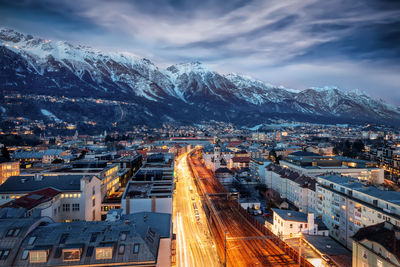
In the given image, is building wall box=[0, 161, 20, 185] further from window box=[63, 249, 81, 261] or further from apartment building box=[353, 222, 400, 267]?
apartment building box=[353, 222, 400, 267]

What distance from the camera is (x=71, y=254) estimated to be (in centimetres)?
1438

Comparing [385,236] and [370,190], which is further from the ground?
[370,190]

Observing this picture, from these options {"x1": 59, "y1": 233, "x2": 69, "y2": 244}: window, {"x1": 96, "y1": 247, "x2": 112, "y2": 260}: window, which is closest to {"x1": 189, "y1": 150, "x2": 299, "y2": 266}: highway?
{"x1": 96, "y1": 247, "x2": 112, "y2": 260}: window

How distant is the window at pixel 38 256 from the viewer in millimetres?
14188

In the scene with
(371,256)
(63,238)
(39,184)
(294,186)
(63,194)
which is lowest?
(371,256)

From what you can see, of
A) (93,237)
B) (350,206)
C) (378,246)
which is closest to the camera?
(93,237)

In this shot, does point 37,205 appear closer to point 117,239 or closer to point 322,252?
point 117,239

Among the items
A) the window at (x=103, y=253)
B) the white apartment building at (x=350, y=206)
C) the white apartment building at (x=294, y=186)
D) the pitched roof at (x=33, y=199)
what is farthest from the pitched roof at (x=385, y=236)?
the pitched roof at (x=33, y=199)

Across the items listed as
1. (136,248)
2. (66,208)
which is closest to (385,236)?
(136,248)

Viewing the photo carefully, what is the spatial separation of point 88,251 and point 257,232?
70.4ft

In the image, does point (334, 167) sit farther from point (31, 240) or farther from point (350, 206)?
point (31, 240)

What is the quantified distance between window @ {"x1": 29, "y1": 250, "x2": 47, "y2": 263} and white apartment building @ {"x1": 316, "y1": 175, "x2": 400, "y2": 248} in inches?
1033

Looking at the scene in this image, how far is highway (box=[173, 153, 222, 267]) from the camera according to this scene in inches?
1004

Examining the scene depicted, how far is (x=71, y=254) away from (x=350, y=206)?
2803 centimetres
